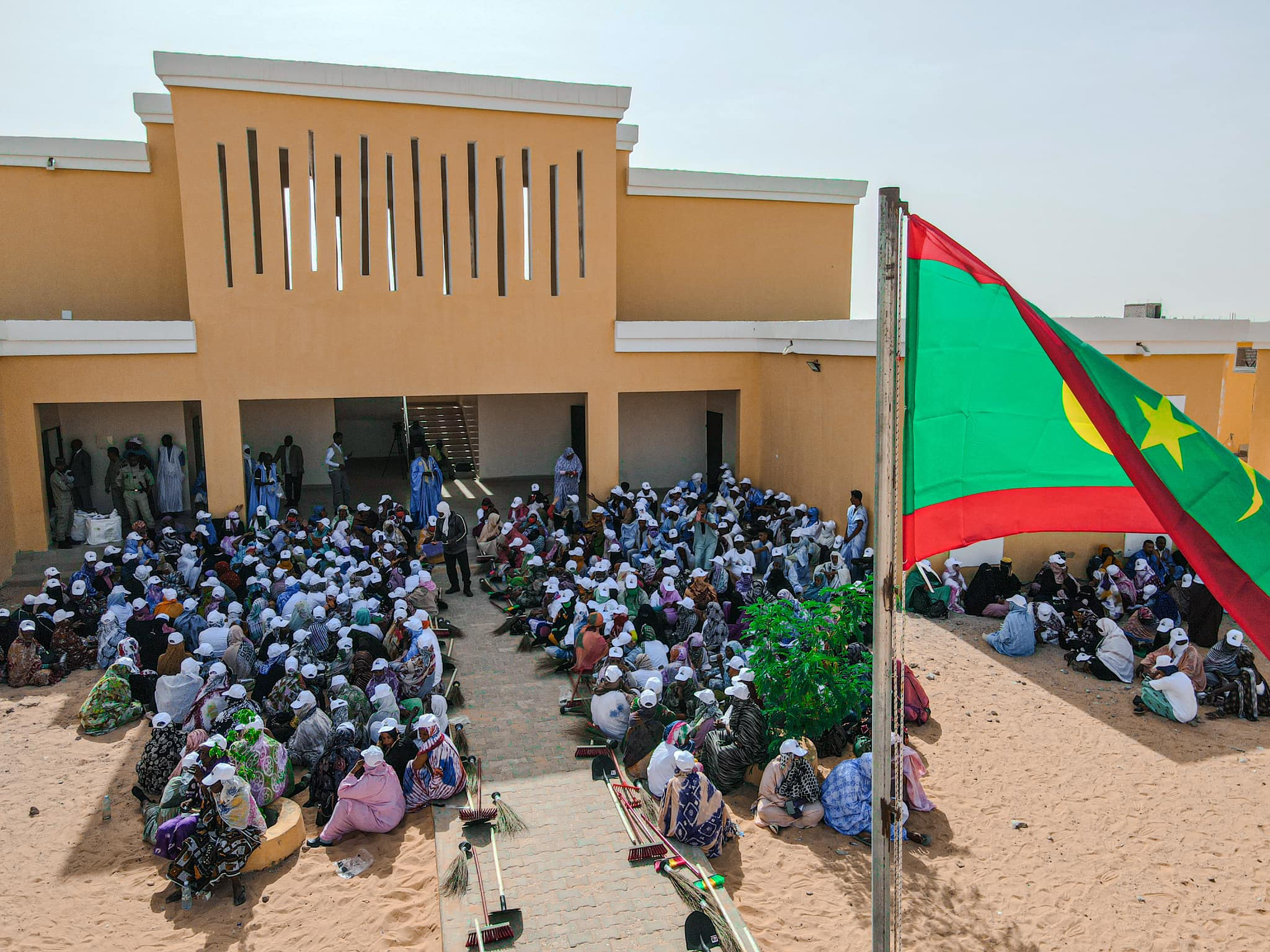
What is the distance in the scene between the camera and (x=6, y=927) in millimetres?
5852

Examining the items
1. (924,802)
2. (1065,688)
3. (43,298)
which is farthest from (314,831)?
(43,298)

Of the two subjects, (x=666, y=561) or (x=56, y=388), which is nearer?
(x=666, y=561)

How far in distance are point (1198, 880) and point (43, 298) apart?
17193 mm

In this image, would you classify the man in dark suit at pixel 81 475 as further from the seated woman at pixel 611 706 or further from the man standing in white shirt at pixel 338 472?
the seated woman at pixel 611 706

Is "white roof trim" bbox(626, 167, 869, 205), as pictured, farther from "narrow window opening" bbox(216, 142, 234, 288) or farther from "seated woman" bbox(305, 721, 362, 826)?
"seated woman" bbox(305, 721, 362, 826)

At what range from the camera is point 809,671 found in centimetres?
731

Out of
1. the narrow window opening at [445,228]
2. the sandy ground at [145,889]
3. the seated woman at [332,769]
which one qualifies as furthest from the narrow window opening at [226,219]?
the seated woman at [332,769]

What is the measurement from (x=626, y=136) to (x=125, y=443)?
10508 millimetres

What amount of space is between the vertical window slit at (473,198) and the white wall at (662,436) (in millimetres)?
4501

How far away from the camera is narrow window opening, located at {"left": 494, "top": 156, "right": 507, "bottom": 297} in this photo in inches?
569

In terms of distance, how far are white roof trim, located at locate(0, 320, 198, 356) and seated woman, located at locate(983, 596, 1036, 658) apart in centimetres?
1172

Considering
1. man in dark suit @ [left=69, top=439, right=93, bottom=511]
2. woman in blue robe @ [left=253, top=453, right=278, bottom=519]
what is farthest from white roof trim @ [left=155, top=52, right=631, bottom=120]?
man in dark suit @ [left=69, top=439, right=93, bottom=511]

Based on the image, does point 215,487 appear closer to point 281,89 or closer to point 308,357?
point 308,357

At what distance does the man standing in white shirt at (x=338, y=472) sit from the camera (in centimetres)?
1507
